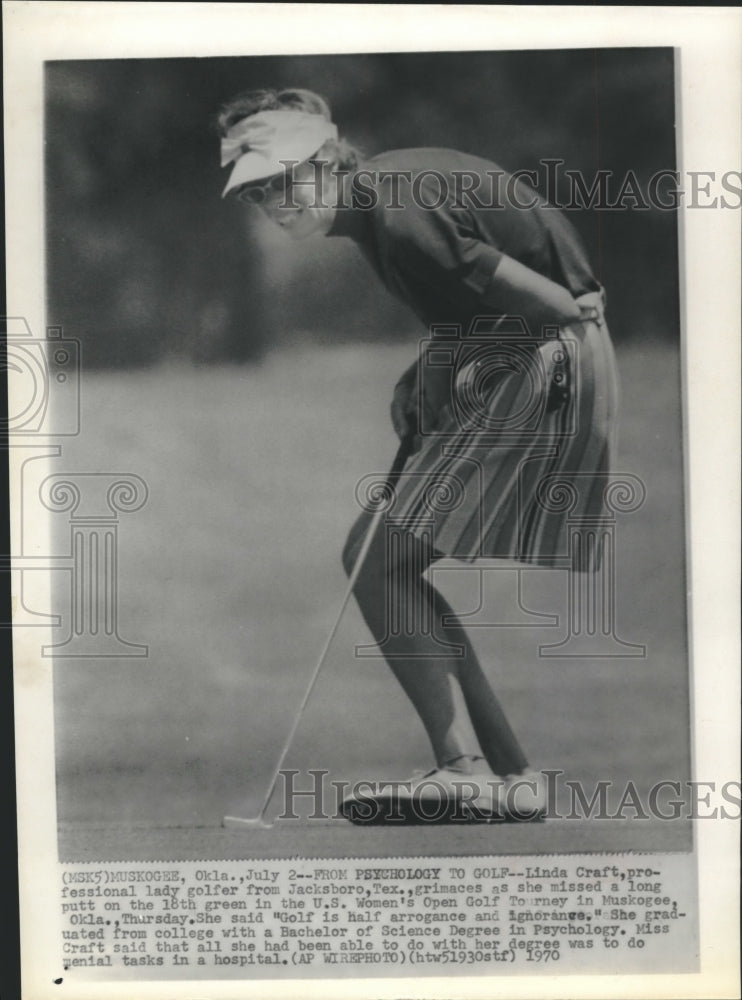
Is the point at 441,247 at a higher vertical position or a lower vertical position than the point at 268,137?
lower

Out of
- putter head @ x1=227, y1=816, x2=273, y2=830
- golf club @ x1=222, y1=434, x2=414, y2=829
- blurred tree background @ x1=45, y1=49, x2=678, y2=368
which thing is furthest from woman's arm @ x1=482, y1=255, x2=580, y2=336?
putter head @ x1=227, y1=816, x2=273, y2=830

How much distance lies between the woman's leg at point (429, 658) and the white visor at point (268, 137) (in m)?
0.96

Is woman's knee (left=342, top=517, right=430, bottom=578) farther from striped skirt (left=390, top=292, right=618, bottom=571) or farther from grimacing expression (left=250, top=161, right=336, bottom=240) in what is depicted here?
grimacing expression (left=250, top=161, right=336, bottom=240)

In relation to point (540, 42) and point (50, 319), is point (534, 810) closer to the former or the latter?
point (50, 319)

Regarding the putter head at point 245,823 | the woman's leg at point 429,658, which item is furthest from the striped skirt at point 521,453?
the putter head at point 245,823

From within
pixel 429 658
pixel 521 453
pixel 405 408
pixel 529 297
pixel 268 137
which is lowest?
pixel 429 658

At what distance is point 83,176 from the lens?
86.6 inches

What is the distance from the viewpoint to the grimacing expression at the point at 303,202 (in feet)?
7.20

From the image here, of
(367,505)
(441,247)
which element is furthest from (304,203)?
(367,505)

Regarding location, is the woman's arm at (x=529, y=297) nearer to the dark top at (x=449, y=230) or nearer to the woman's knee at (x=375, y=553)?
the dark top at (x=449, y=230)

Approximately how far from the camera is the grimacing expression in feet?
7.20

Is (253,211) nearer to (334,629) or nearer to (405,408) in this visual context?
(405,408)

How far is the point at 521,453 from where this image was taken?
2186 millimetres

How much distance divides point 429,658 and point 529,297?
972 millimetres
